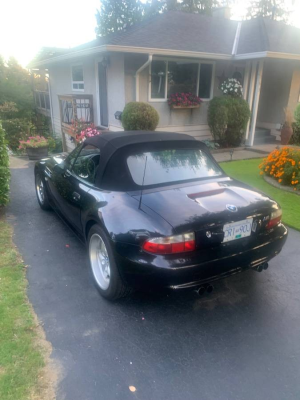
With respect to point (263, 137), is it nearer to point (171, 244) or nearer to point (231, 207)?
point (231, 207)

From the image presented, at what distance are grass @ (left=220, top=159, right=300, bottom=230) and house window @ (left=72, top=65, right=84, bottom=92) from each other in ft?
25.6

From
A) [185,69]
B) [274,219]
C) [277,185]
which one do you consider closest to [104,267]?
[274,219]

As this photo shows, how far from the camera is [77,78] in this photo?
13391 millimetres

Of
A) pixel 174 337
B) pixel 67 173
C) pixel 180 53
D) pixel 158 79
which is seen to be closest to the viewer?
pixel 174 337

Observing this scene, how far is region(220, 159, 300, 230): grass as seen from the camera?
516cm

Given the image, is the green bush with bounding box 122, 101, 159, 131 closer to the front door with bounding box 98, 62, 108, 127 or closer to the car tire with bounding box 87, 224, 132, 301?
the front door with bounding box 98, 62, 108, 127

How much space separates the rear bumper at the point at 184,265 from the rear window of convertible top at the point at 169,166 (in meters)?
0.82

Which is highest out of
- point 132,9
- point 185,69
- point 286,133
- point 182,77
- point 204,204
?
point 132,9

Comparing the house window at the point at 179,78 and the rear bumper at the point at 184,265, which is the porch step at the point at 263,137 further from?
the rear bumper at the point at 184,265

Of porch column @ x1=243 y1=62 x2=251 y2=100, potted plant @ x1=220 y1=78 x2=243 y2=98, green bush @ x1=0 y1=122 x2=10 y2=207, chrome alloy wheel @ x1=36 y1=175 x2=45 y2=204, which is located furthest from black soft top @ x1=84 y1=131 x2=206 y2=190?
porch column @ x1=243 y1=62 x2=251 y2=100

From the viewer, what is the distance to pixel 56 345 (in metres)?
2.44

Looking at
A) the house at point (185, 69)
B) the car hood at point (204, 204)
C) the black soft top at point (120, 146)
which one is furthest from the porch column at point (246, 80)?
the car hood at point (204, 204)

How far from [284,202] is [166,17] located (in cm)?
1039

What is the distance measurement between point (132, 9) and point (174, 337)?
1519 inches
